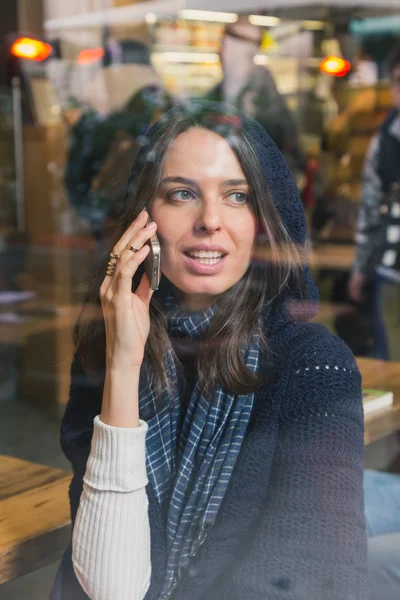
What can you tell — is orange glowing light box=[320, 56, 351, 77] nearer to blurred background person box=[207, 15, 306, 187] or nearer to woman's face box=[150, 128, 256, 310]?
blurred background person box=[207, 15, 306, 187]

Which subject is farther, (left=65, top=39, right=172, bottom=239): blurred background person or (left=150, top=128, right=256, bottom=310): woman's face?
(left=65, top=39, right=172, bottom=239): blurred background person

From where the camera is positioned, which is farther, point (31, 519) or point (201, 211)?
point (31, 519)

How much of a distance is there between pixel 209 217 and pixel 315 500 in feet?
1.24

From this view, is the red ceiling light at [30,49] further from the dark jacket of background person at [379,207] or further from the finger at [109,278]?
the finger at [109,278]

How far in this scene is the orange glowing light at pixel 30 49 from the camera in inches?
114

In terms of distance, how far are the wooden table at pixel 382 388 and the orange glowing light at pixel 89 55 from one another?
186 centimetres

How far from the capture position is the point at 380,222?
253 centimetres

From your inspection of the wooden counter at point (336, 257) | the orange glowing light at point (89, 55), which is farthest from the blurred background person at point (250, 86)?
the orange glowing light at point (89, 55)

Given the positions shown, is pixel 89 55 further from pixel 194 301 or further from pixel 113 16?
pixel 194 301

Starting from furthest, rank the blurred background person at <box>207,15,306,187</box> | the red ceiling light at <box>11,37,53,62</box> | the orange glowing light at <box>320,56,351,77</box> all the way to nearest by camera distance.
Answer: the orange glowing light at <box>320,56,351,77</box> < the red ceiling light at <box>11,37,53,62</box> < the blurred background person at <box>207,15,306,187</box>

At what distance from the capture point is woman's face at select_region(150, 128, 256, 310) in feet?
3.37

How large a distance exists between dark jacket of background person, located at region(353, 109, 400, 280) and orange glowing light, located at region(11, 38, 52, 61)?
125 cm

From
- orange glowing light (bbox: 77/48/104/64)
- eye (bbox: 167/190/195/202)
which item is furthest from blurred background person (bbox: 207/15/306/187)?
orange glowing light (bbox: 77/48/104/64)

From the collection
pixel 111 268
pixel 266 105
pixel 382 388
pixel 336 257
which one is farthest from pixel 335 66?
pixel 111 268
